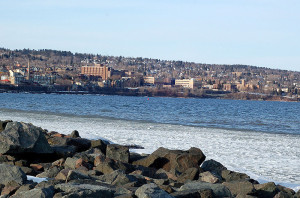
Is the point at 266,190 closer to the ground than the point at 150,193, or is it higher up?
closer to the ground

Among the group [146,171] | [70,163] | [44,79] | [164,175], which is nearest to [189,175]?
[164,175]

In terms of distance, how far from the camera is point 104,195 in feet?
20.6

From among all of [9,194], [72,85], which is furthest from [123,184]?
[72,85]

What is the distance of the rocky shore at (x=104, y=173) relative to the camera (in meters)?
6.50

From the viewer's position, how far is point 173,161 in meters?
10.3

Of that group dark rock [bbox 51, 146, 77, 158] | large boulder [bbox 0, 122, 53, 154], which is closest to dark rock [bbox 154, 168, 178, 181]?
dark rock [bbox 51, 146, 77, 158]

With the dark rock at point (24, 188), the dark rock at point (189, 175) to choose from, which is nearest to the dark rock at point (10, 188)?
the dark rock at point (24, 188)

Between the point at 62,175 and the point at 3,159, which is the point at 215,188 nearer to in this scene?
the point at 62,175

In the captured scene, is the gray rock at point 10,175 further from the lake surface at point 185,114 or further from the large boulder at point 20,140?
the lake surface at point 185,114

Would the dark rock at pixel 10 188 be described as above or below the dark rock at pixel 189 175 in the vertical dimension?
above

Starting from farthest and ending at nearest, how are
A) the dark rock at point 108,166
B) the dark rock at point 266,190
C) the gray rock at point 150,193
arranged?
the dark rock at point 108,166 → the dark rock at point 266,190 → the gray rock at point 150,193

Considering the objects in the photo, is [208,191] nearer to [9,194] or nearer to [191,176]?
[191,176]

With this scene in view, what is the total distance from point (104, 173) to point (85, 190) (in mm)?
2545

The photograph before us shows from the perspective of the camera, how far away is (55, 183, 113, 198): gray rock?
20.0 ft
